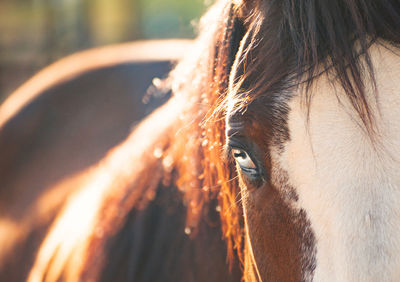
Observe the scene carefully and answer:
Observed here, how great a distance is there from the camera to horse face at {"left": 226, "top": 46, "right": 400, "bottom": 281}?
0.67 metres

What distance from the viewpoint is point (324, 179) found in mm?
708

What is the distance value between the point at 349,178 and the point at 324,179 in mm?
37

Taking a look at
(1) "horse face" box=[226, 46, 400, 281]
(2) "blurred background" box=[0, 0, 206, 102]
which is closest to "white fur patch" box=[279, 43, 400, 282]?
(1) "horse face" box=[226, 46, 400, 281]

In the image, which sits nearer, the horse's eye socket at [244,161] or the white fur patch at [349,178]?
the white fur patch at [349,178]

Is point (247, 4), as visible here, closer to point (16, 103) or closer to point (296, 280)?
point (296, 280)

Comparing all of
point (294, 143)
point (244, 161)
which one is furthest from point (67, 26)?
point (294, 143)

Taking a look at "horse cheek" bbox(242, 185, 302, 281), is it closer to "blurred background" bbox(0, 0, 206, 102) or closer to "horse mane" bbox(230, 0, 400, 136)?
"horse mane" bbox(230, 0, 400, 136)

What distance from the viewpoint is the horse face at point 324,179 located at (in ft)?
2.18

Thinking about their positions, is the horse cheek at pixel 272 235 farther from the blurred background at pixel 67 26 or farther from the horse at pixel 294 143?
the blurred background at pixel 67 26

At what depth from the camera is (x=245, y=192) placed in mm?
893

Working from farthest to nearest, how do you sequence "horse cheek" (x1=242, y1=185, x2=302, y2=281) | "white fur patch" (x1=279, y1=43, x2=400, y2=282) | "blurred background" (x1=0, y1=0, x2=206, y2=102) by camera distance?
"blurred background" (x1=0, y1=0, x2=206, y2=102), "horse cheek" (x1=242, y1=185, x2=302, y2=281), "white fur patch" (x1=279, y1=43, x2=400, y2=282)

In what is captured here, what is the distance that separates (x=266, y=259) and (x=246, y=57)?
35 centimetres

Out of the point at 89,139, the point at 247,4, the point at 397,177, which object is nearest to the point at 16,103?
the point at 89,139

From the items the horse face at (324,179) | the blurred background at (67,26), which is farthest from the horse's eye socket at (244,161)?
the blurred background at (67,26)
